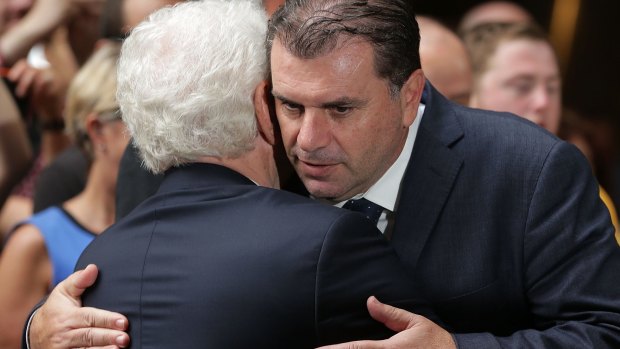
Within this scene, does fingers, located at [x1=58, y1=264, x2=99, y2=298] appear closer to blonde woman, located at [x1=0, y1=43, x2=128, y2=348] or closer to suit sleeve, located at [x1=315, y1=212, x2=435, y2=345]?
suit sleeve, located at [x1=315, y1=212, x2=435, y2=345]

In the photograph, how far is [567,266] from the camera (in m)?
2.22

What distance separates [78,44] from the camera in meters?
5.16

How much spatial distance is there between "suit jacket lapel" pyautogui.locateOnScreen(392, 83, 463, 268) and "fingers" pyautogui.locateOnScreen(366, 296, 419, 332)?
0.98ft

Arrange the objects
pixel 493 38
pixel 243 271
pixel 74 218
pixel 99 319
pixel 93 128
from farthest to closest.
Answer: pixel 493 38
pixel 93 128
pixel 74 218
pixel 99 319
pixel 243 271

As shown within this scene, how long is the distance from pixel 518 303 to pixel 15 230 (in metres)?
1.71

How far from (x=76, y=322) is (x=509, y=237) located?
0.95m

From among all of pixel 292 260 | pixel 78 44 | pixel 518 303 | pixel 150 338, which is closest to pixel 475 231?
pixel 518 303

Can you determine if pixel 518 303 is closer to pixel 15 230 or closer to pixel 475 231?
pixel 475 231

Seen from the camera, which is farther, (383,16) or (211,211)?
(383,16)

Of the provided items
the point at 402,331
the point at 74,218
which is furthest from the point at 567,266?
the point at 74,218

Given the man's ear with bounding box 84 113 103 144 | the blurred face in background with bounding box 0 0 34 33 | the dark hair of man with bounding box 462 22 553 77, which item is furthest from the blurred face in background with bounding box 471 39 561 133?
the blurred face in background with bounding box 0 0 34 33

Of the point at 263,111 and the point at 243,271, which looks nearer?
the point at 243,271

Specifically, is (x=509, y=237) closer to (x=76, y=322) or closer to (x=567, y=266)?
(x=567, y=266)

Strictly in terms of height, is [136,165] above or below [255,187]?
below
